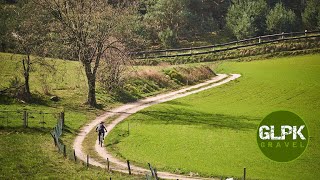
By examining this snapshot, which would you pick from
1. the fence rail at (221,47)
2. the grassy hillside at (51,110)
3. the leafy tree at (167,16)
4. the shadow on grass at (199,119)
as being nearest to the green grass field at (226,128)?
the shadow on grass at (199,119)

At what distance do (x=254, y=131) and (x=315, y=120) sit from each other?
27.4 ft

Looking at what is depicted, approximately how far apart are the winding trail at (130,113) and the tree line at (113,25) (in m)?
4.66

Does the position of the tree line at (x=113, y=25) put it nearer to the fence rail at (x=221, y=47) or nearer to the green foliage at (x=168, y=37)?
the green foliage at (x=168, y=37)

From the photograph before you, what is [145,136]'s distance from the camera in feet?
131

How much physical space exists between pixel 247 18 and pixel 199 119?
5810cm

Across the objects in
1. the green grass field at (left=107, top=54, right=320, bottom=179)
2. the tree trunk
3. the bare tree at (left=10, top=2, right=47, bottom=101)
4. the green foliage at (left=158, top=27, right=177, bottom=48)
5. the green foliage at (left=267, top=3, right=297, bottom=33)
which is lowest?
the green grass field at (left=107, top=54, right=320, bottom=179)

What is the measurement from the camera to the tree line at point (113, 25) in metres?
50.8

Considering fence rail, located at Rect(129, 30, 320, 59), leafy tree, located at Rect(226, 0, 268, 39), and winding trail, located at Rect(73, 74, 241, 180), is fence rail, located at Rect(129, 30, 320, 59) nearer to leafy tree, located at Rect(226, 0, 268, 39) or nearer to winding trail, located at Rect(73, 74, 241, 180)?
leafy tree, located at Rect(226, 0, 268, 39)

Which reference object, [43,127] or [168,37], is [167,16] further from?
[43,127]

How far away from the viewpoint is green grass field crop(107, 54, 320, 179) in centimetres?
3197

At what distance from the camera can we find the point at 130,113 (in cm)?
4984

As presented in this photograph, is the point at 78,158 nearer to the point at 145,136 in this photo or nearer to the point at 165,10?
the point at 145,136

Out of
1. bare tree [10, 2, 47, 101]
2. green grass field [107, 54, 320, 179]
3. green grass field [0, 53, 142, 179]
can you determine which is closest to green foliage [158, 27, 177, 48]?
green grass field [107, 54, 320, 179]

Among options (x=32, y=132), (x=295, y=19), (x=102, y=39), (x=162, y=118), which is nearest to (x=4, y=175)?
(x=32, y=132)
